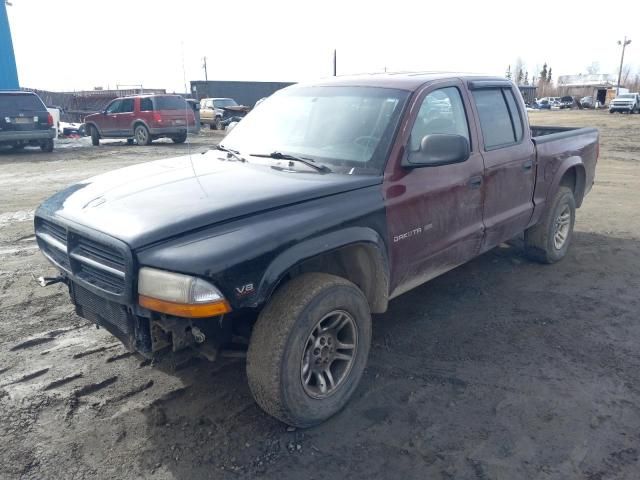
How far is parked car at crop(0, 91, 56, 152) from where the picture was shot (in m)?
14.6

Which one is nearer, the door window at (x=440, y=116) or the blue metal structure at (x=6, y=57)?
the door window at (x=440, y=116)

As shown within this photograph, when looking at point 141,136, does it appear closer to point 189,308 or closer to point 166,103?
point 166,103

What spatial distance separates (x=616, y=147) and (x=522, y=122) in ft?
49.4

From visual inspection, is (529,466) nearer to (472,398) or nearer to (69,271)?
(472,398)

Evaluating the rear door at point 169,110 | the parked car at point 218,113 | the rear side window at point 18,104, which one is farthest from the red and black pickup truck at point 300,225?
the parked car at point 218,113

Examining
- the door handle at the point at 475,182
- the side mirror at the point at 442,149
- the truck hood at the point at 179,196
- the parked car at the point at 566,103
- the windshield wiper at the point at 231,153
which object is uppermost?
the side mirror at the point at 442,149

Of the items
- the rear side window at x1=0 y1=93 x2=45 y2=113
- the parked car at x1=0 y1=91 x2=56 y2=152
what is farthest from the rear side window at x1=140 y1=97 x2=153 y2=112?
the rear side window at x1=0 y1=93 x2=45 y2=113

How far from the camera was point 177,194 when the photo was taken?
9.87ft

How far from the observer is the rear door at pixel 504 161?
4215 mm

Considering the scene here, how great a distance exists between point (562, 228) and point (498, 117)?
191 cm

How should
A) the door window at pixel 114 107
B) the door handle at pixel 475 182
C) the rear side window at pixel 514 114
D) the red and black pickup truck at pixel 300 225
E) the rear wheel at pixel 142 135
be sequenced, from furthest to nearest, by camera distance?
the door window at pixel 114 107 → the rear wheel at pixel 142 135 → the rear side window at pixel 514 114 → the door handle at pixel 475 182 → the red and black pickup truck at pixel 300 225

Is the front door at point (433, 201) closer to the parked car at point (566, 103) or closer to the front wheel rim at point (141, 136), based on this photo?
the front wheel rim at point (141, 136)

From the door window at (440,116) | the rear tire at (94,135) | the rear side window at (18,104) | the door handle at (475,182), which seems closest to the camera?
the door window at (440,116)

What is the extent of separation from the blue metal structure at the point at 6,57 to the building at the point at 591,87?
6206cm
